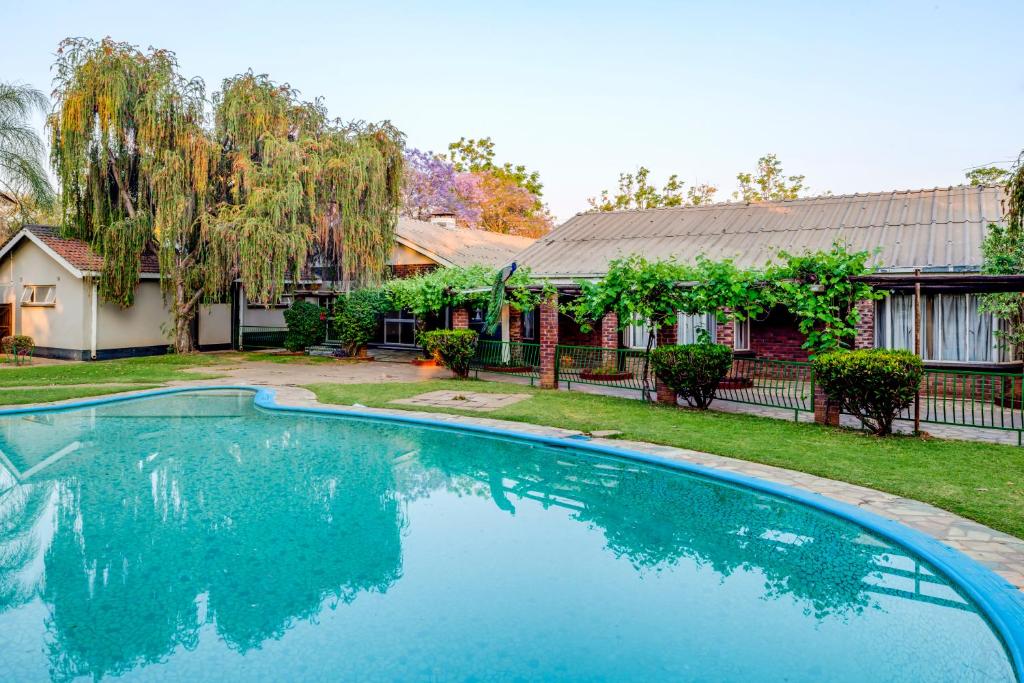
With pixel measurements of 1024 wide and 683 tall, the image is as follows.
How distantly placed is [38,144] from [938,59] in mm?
27695

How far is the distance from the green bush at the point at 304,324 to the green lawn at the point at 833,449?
8.98m

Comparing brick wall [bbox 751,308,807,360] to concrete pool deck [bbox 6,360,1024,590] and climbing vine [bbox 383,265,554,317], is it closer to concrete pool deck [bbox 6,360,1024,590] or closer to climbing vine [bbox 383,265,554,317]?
climbing vine [bbox 383,265,554,317]

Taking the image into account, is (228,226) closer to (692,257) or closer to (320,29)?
(320,29)

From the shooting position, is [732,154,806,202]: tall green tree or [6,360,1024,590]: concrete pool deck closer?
[6,360,1024,590]: concrete pool deck

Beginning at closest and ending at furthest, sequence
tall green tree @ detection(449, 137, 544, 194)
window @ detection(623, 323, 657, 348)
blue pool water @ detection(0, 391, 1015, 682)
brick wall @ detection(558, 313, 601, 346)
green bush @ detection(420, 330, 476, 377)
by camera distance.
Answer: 1. blue pool water @ detection(0, 391, 1015, 682)
2. green bush @ detection(420, 330, 476, 377)
3. window @ detection(623, 323, 657, 348)
4. brick wall @ detection(558, 313, 601, 346)
5. tall green tree @ detection(449, 137, 544, 194)

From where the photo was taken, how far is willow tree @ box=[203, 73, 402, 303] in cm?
1836

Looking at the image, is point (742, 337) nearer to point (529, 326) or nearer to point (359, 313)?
point (529, 326)

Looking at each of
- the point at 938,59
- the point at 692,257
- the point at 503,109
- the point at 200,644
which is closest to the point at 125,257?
the point at 503,109

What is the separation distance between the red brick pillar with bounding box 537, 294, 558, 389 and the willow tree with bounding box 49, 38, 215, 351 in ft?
36.0

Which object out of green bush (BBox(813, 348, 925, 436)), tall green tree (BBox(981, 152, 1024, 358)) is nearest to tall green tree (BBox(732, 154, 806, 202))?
tall green tree (BBox(981, 152, 1024, 358))

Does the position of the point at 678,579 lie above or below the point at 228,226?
below

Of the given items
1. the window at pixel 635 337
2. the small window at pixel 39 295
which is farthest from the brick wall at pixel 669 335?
the small window at pixel 39 295

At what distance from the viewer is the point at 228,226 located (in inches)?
719

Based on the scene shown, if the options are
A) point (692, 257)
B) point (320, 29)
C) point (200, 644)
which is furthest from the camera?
point (320, 29)
